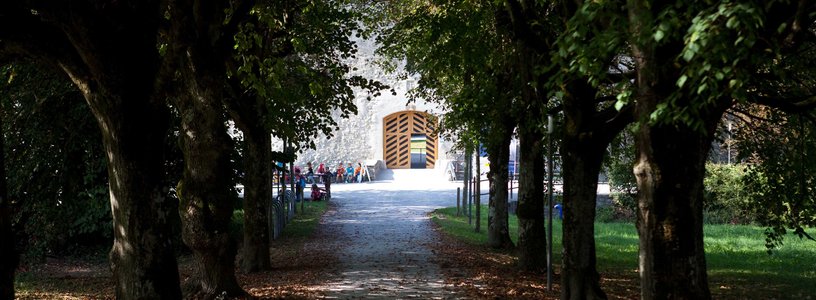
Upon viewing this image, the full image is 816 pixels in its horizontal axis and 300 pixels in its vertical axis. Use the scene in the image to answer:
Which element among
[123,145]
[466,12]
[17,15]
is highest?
[466,12]

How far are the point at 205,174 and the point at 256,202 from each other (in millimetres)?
4575

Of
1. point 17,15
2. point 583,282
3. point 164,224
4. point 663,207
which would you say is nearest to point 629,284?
point 583,282

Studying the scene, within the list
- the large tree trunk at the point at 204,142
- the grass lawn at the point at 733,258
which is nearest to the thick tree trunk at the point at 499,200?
the grass lawn at the point at 733,258

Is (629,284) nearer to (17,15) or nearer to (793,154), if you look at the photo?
(793,154)

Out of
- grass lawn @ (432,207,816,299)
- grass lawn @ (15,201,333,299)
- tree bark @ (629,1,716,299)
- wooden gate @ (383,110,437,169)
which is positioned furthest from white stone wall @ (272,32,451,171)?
tree bark @ (629,1,716,299)

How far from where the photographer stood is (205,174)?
10.8 metres

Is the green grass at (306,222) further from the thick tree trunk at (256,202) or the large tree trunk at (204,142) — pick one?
the large tree trunk at (204,142)

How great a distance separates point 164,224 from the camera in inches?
333

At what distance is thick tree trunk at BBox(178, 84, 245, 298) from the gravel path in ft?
6.61

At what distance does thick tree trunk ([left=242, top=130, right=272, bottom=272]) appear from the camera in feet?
49.5

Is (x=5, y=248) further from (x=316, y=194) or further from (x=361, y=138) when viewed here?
(x=361, y=138)

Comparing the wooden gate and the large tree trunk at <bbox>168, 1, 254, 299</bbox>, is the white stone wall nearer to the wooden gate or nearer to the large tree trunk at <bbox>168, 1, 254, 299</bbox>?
the wooden gate

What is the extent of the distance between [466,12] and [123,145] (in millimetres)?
8448

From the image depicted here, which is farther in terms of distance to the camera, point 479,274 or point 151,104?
point 479,274
